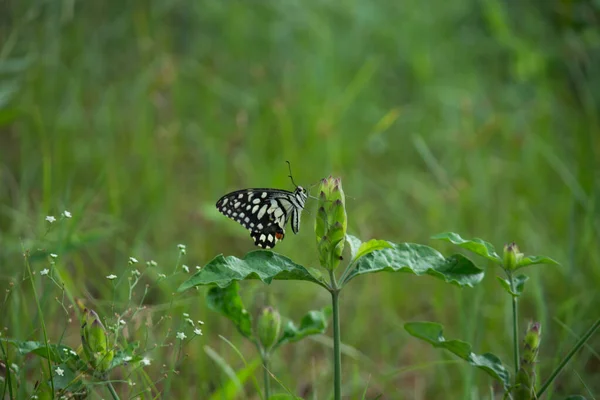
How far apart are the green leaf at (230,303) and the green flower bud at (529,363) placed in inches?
24.5

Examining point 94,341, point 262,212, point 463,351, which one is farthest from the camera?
point 262,212

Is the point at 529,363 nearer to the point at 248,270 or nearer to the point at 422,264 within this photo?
the point at 422,264

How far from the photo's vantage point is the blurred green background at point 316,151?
2.40m

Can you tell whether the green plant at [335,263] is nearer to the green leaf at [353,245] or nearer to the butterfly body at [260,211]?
the green leaf at [353,245]

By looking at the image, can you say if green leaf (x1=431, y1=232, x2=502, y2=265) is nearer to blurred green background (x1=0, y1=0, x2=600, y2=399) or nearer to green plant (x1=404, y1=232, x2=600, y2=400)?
green plant (x1=404, y1=232, x2=600, y2=400)

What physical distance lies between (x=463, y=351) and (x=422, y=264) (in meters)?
0.21

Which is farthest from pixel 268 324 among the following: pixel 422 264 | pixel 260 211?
pixel 260 211

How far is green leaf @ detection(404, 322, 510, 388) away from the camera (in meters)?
1.45

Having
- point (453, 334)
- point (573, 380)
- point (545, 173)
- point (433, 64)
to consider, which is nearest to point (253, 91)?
point (433, 64)

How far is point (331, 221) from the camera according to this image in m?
1.41

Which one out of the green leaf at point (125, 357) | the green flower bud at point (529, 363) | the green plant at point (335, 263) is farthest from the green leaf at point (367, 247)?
the green leaf at point (125, 357)

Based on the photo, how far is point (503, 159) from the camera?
3.80 meters

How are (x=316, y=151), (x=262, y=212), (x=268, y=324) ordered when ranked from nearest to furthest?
(x=268, y=324) → (x=262, y=212) → (x=316, y=151)

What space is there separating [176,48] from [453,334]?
8.75 feet
